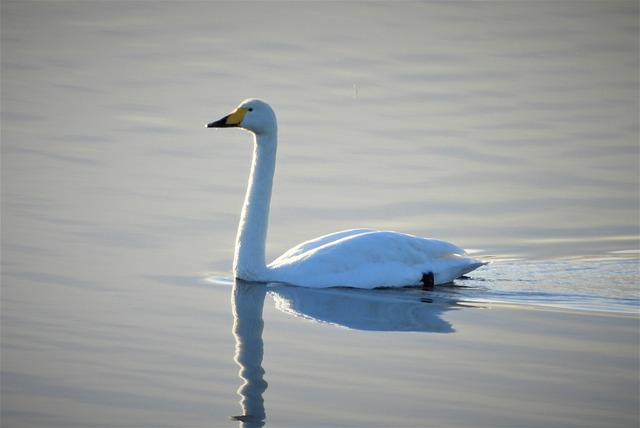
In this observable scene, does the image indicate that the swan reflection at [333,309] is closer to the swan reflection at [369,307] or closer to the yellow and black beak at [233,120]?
the swan reflection at [369,307]

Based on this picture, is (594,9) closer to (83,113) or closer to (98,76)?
(98,76)

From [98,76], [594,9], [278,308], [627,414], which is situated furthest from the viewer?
[594,9]

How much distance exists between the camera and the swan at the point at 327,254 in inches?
451

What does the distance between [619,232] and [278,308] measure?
4968 millimetres

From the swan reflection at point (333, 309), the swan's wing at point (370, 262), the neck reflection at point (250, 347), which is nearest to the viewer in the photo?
the neck reflection at point (250, 347)

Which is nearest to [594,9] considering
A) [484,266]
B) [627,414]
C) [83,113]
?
[83,113]

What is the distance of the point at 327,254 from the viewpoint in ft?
37.5

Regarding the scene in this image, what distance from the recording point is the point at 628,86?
22359mm

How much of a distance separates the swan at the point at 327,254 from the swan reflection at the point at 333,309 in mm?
116

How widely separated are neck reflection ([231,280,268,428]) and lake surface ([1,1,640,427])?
3 centimetres

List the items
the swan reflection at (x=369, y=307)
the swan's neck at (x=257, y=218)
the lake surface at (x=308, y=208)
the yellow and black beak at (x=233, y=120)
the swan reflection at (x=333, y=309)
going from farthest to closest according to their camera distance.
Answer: the yellow and black beak at (x=233, y=120) → the swan's neck at (x=257, y=218) → the swan reflection at (x=369, y=307) → the swan reflection at (x=333, y=309) → the lake surface at (x=308, y=208)

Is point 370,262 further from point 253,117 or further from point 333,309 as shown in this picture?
point 253,117

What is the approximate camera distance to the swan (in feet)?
37.6

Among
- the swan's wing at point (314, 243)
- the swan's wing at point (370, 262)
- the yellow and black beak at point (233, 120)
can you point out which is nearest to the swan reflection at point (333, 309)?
the swan's wing at point (370, 262)
